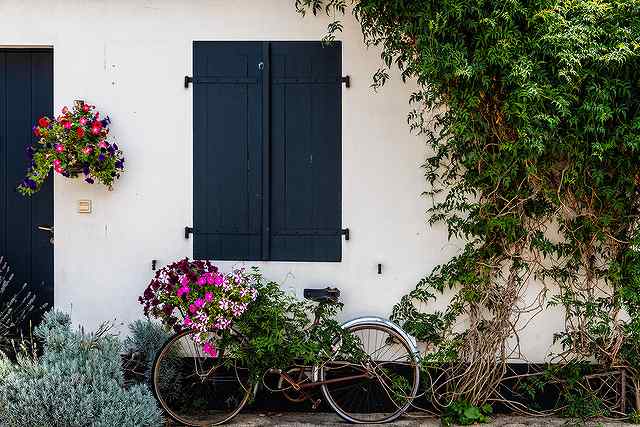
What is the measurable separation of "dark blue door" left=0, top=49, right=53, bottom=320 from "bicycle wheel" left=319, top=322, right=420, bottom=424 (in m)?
2.29

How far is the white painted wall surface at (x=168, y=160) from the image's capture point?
4.82m

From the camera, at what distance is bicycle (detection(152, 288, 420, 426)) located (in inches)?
180

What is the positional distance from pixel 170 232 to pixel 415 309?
188 centimetres

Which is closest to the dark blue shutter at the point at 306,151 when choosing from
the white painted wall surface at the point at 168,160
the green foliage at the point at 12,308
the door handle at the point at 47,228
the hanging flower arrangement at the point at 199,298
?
the white painted wall surface at the point at 168,160

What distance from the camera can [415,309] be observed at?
15.7ft

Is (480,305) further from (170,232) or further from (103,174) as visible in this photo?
(103,174)

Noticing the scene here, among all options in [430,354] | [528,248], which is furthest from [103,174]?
[528,248]

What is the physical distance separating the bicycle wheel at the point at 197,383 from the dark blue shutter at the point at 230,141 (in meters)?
0.71

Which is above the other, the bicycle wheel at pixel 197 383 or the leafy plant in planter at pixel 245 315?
the leafy plant in planter at pixel 245 315

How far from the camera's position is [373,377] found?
4688 mm

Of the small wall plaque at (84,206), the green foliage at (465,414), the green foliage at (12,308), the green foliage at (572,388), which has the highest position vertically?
the small wall plaque at (84,206)

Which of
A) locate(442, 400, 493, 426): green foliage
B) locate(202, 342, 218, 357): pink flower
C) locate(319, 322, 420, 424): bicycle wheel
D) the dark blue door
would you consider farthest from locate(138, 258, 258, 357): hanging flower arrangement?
locate(442, 400, 493, 426): green foliage

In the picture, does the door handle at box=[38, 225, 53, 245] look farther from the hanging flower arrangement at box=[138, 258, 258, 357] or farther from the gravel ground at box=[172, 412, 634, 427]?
the gravel ground at box=[172, 412, 634, 427]

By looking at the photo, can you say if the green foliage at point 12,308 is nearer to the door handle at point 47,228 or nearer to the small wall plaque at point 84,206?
the door handle at point 47,228
